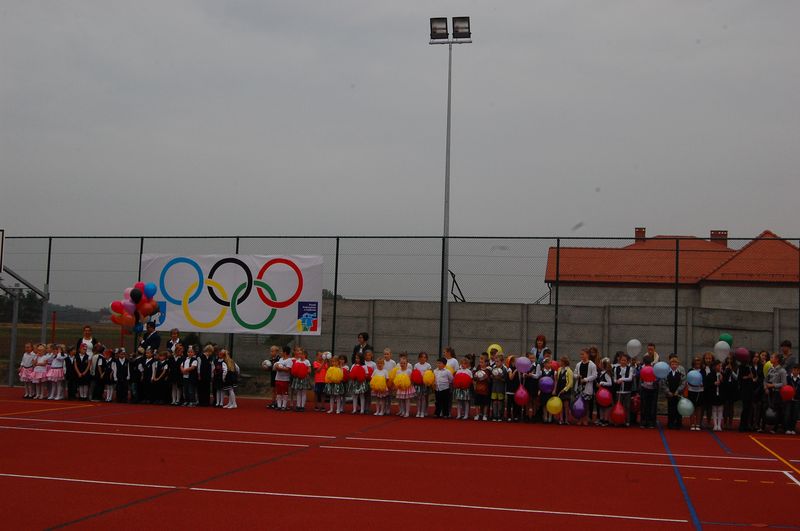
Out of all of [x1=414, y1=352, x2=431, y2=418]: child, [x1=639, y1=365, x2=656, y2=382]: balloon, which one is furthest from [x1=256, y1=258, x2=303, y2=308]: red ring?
[x1=639, y1=365, x2=656, y2=382]: balloon

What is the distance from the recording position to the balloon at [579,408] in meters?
16.8

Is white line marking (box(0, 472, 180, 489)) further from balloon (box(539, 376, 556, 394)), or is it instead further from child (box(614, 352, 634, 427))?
child (box(614, 352, 634, 427))

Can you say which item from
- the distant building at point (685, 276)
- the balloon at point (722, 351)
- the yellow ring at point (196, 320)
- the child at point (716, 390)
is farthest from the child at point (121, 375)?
the balloon at point (722, 351)

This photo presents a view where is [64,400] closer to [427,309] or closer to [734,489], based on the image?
[427,309]

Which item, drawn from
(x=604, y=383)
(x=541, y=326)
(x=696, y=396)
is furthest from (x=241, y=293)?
(x=696, y=396)

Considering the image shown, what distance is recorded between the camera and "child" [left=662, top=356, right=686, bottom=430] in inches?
655

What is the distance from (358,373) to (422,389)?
4.91ft

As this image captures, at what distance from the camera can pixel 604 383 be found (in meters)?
A: 16.9

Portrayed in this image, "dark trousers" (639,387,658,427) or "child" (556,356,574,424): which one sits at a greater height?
"child" (556,356,574,424)

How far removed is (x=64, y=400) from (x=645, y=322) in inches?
640

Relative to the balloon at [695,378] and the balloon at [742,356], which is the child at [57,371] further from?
the balloon at [742,356]

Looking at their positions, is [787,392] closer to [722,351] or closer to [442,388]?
[722,351]

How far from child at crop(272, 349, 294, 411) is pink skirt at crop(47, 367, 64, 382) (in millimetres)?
5610

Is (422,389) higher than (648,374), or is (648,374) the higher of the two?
(648,374)
